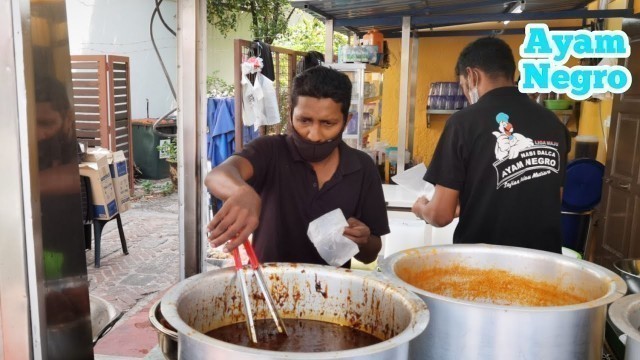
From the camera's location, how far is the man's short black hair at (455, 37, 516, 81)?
240 centimetres

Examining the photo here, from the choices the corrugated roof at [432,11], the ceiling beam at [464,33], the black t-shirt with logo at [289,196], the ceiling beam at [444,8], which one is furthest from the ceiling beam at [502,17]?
the black t-shirt with logo at [289,196]

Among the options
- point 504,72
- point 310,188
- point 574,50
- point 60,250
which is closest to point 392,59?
point 574,50

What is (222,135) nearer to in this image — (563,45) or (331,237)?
(563,45)

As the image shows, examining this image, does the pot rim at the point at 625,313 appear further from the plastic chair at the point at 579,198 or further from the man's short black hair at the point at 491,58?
the plastic chair at the point at 579,198

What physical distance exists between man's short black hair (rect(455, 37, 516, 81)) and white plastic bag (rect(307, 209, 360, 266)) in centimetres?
113

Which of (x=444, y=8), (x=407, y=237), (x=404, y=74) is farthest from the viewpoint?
(x=444, y=8)

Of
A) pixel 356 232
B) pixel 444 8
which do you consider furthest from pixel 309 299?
pixel 444 8

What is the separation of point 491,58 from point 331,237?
3.99ft

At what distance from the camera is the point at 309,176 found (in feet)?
6.50

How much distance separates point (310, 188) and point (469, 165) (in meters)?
0.70

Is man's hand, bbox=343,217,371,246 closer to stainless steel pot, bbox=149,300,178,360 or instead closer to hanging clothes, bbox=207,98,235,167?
stainless steel pot, bbox=149,300,178,360

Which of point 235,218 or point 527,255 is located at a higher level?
point 235,218

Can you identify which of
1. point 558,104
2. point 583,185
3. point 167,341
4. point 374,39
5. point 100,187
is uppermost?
point 374,39

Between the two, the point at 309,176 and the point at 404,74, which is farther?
the point at 404,74
